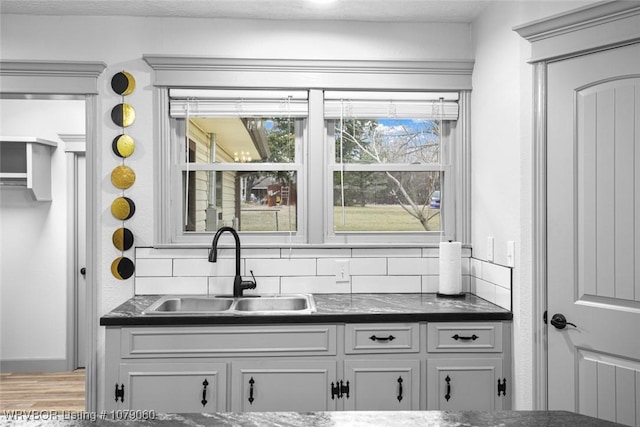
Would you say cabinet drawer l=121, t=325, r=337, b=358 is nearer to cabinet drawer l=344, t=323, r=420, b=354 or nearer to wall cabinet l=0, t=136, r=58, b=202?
cabinet drawer l=344, t=323, r=420, b=354

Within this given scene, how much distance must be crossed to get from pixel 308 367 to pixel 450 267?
972 mm

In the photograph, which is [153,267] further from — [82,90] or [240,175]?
[82,90]

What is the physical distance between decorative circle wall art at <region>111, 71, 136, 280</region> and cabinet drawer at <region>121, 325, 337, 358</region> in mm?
618

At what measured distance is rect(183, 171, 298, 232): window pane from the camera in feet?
10.5

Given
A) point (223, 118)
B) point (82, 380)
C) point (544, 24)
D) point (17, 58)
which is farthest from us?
point (82, 380)

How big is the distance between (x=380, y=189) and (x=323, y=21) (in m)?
1.04

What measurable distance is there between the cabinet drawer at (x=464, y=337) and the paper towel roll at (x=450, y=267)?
384 millimetres

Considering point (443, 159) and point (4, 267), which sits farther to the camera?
point (4, 267)

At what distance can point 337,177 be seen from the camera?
3.19 m

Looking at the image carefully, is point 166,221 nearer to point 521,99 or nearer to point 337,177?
point 337,177

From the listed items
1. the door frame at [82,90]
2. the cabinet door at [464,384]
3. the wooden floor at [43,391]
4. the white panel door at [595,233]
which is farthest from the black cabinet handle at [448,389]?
the wooden floor at [43,391]

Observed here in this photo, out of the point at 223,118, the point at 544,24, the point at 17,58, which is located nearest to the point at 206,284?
the point at 223,118

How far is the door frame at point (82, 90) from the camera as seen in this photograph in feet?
9.67

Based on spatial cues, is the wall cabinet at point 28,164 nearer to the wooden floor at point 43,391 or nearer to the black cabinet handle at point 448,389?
the wooden floor at point 43,391
